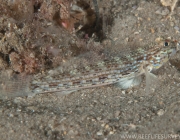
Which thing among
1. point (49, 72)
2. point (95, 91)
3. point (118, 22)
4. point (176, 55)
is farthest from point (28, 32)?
point (176, 55)

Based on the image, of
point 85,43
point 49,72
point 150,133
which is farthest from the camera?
point 85,43

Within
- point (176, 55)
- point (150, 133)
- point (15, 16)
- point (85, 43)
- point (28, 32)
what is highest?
point (15, 16)

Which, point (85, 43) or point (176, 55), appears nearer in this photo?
point (85, 43)

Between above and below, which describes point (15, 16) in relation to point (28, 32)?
above

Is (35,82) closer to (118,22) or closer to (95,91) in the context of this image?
(95,91)

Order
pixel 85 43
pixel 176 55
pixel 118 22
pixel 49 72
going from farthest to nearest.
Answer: pixel 118 22
pixel 176 55
pixel 85 43
pixel 49 72

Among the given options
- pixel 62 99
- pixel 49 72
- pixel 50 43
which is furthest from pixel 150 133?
pixel 50 43

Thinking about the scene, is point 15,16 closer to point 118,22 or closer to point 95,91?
point 95,91
